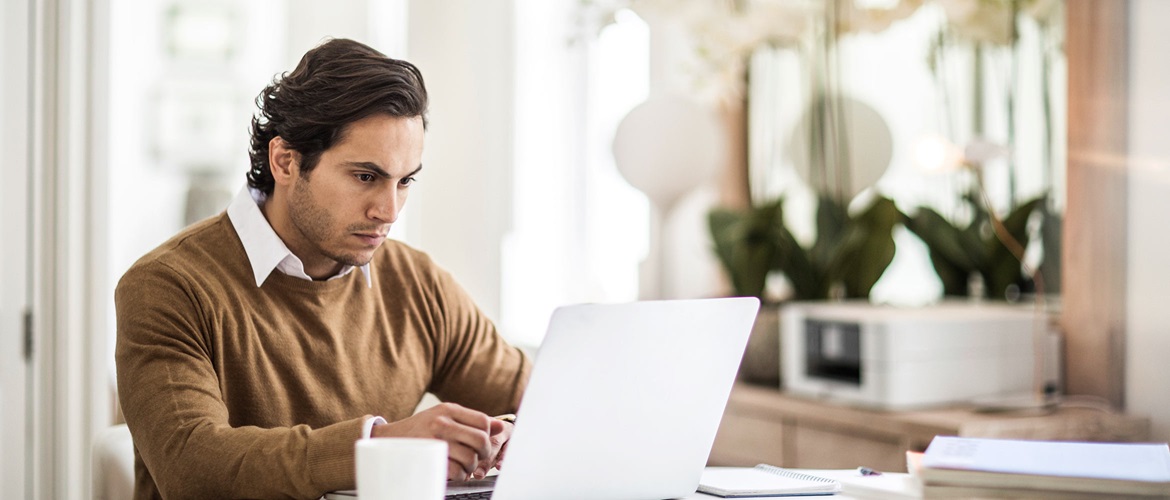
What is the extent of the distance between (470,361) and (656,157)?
4.66 ft

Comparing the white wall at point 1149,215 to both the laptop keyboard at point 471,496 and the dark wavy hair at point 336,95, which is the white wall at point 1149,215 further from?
the laptop keyboard at point 471,496

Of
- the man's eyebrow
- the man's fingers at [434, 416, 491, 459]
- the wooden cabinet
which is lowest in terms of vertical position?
the wooden cabinet

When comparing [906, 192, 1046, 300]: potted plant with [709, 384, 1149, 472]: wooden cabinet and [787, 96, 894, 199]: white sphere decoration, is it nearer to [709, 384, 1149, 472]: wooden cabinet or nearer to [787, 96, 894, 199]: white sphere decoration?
[787, 96, 894, 199]: white sphere decoration

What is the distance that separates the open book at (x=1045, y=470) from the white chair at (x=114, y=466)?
1002 millimetres

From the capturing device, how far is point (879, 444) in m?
2.38

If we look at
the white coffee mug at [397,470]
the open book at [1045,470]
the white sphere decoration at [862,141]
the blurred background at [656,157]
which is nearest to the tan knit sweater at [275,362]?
the white coffee mug at [397,470]

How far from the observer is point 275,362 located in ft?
4.96

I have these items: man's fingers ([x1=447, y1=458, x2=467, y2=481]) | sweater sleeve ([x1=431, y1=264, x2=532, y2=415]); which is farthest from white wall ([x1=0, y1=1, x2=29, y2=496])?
man's fingers ([x1=447, y1=458, x2=467, y2=481])

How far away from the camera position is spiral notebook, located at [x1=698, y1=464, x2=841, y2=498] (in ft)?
4.04

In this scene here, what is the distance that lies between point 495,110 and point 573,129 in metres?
0.35

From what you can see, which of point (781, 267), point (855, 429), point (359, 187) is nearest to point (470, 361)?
point (359, 187)

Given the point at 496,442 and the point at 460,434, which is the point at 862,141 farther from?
the point at 460,434

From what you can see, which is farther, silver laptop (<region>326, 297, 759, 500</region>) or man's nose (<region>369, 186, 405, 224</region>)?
man's nose (<region>369, 186, 405, 224</region>)

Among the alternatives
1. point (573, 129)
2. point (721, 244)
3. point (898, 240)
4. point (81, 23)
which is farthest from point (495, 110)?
point (81, 23)
